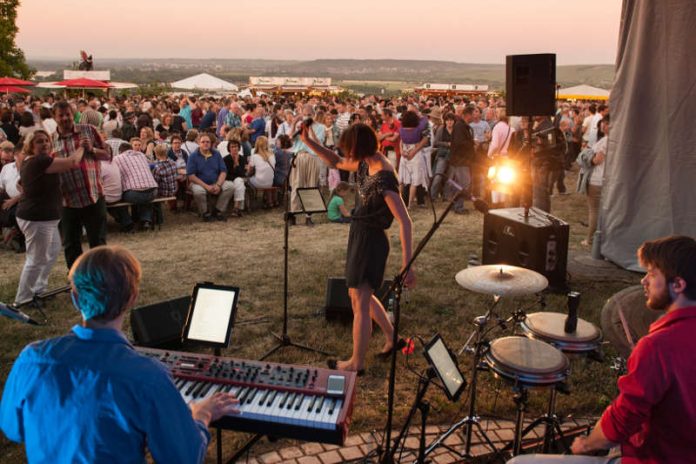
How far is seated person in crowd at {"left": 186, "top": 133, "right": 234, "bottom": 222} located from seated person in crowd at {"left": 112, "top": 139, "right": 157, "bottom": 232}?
2.90ft

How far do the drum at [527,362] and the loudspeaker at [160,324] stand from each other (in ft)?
9.66

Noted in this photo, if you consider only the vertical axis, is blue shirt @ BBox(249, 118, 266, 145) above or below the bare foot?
above

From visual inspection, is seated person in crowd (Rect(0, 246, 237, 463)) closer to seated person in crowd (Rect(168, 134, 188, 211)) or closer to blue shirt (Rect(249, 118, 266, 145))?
seated person in crowd (Rect(168, 134, 188, 211))

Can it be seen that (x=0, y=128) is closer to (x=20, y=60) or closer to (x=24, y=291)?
(x=24, y=291)

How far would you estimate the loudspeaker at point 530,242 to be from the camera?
6.45 m

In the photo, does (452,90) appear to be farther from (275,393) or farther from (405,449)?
(275,393)

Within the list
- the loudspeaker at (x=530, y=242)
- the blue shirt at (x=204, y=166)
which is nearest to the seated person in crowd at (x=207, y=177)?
the blue shirt at (x=204, y=166)

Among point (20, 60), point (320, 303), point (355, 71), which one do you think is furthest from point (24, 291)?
point (355, 71)

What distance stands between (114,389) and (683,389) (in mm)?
2008

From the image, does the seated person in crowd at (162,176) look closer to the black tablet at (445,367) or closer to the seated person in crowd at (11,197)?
the seated person in crowd at (11,197)

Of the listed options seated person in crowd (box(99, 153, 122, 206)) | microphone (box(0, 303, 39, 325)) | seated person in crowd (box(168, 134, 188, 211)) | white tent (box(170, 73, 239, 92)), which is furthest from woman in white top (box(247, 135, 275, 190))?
white tent (box(170, 73, 239, 92))

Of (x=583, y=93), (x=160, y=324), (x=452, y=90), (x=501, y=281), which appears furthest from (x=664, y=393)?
(x=452, y=90)

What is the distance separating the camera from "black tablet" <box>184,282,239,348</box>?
3.41m

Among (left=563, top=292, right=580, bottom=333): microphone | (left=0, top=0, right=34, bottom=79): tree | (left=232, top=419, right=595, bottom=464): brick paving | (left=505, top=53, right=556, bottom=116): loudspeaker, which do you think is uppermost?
(left=0, top=0, right=34, bottom=79): tree
